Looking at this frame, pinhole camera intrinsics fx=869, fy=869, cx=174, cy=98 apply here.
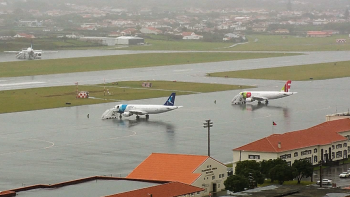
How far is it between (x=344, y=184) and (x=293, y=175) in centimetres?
431

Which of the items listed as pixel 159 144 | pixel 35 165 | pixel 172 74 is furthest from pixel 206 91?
pixel 35 165

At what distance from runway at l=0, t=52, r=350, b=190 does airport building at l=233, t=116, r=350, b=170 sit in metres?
5.41

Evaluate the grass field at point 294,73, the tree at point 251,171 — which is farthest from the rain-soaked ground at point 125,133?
the grass field at point 294,73

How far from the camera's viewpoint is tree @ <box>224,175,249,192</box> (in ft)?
217

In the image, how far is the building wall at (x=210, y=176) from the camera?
68.2m

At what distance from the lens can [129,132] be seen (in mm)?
103000

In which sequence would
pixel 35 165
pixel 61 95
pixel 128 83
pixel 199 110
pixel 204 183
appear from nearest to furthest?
pixel 204 183, pixel 35 165, pixel 199 110, pixel 61 95, pixel 128 83

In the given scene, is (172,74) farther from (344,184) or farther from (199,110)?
(344,184)

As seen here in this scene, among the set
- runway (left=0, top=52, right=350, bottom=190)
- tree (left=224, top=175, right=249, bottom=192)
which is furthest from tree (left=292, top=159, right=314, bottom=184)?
runway (left=0, top=52, right=350, bottom=190)

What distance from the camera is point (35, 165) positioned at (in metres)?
80.9

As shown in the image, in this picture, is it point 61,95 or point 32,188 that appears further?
point 61,95

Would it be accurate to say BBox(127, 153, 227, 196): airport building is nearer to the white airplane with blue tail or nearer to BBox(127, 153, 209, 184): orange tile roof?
BBox(127, 153, 209, 184): orange tile roof

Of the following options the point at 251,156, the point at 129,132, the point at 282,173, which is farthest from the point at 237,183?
the point at 129,132

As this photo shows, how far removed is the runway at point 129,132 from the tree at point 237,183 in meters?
12.9
